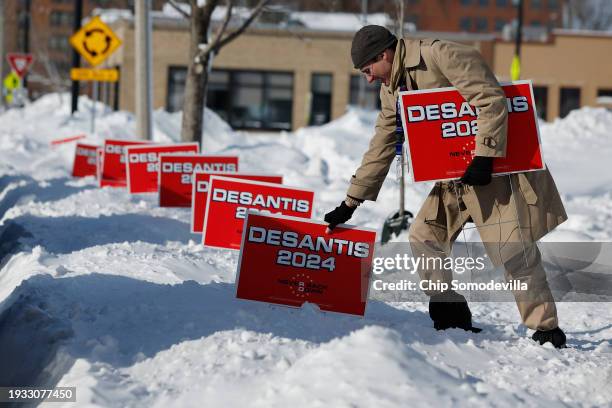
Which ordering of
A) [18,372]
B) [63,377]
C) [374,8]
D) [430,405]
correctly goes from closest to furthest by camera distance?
[430,405], [63,377], [18,372], [374,8]

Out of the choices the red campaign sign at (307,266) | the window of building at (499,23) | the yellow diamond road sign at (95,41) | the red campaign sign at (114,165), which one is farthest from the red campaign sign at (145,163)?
the window of building at (499,23)

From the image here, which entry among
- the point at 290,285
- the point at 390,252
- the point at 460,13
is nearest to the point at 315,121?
the point at 390,252

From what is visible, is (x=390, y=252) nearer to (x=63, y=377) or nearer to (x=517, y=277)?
(x=517, y=277)

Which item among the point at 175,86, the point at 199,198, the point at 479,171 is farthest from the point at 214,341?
the point at 175,86

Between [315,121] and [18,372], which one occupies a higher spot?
[18,372]

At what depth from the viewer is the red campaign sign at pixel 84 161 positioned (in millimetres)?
15891

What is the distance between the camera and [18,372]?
5238 millimetres

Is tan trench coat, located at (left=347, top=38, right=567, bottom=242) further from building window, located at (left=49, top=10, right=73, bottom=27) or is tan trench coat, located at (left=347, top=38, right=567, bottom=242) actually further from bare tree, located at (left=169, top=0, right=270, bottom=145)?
building window, located at (left=49, top=10, right=73, bottom=27)

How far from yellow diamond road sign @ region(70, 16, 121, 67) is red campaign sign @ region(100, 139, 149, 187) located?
7356 millimetres

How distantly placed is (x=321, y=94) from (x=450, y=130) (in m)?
34.2

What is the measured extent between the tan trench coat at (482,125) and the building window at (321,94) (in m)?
34.0

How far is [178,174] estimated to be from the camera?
10961mm

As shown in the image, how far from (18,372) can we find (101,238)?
13.3 ft

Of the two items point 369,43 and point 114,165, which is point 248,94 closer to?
point 114,165
